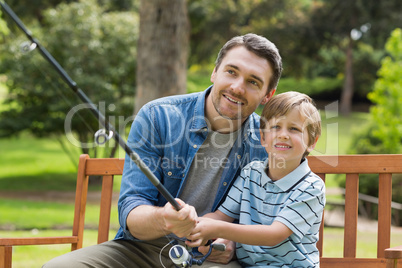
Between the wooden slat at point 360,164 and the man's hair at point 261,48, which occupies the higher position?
the man's hair at point 261,48

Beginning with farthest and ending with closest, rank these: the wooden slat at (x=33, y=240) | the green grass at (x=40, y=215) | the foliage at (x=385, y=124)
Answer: the foliage at (x=385, y=124) < the green grass at (x=40, y=215) < the wooden slat at (x=33, y=240)

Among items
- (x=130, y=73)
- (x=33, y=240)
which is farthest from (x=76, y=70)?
(x=33, y=240)

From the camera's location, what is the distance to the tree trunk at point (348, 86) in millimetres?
26375

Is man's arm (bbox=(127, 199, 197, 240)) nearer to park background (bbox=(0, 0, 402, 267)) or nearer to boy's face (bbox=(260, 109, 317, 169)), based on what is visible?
boy's face (bbox=(260, 109, 317, 169))

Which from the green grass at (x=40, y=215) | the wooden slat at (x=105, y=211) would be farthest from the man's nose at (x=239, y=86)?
the green grass at (x=40, y=215)

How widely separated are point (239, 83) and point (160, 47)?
3.35m

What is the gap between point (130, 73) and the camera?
40.7 feet

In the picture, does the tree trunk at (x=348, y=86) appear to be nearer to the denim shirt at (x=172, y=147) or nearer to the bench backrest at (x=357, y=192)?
the bench backrest at (x=357, y=192)

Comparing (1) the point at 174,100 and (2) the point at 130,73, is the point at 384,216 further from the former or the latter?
(2) the point at 130,73

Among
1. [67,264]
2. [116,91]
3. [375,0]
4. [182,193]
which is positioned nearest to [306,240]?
[182,193]

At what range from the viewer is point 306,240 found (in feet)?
8.11

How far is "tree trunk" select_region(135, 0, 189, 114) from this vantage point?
5816 mm

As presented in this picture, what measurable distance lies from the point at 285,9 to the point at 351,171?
73.4 ft

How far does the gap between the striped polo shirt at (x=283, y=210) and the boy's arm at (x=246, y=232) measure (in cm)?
5
